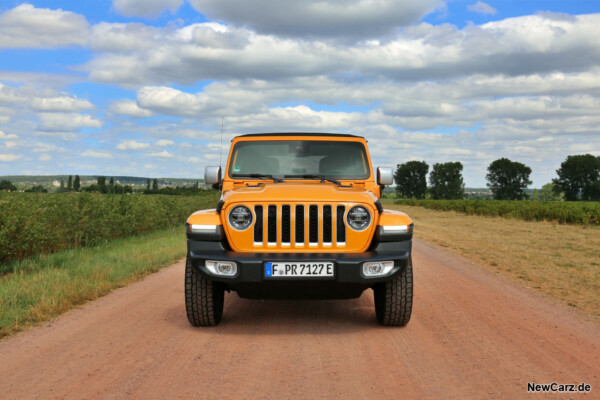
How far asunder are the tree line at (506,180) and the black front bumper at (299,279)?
3165 inches

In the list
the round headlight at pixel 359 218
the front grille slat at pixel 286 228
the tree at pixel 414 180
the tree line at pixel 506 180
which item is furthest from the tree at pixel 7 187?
the tree at pixel 414 180

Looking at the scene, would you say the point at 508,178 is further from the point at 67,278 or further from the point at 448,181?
the point at 67,278

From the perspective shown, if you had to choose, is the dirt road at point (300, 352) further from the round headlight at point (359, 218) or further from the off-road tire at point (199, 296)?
the round headlight at point (359, 218)

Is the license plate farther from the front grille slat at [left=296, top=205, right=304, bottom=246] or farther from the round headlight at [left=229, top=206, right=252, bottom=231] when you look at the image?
the round headlight at [left=229, top=206, right=252, bottom=231]

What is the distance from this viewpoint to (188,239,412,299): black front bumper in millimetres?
4617

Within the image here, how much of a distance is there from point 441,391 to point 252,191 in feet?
8.64

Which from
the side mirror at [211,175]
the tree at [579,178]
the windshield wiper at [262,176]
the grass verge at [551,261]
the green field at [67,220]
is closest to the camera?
the windshield wiper at [262,176]

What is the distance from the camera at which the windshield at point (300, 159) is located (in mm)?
6422

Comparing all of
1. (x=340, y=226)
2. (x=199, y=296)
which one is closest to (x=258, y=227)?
(x=340, y=226)

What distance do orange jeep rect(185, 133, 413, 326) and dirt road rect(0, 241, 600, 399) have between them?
0.37m

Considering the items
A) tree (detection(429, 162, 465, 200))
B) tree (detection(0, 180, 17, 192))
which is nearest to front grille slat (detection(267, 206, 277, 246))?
tree (detection(0, 180, 17, 192))

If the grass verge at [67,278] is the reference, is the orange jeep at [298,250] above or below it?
above

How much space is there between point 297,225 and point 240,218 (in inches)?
21.8

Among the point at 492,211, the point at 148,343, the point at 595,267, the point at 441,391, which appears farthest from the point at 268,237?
the point at 492,211
